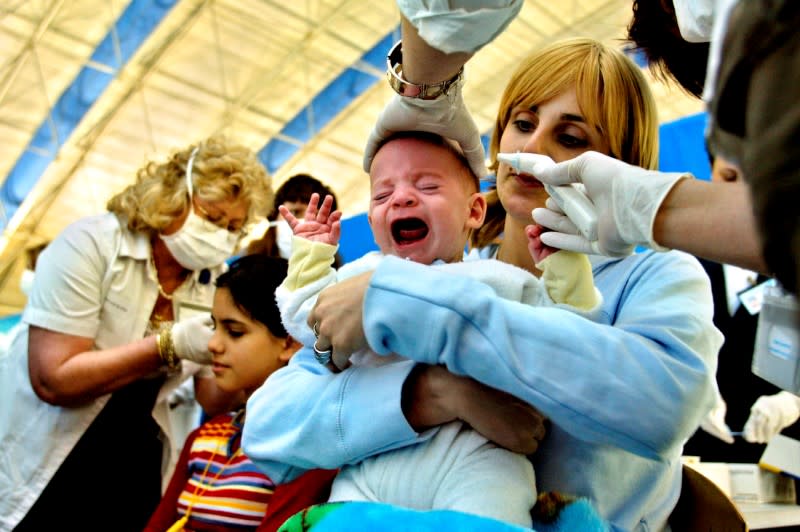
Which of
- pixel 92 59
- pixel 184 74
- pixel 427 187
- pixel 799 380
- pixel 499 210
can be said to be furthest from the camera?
pixel 184 74

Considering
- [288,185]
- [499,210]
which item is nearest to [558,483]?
[499,210]

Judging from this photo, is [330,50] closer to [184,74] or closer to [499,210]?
[184,74]

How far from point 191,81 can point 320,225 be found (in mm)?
12703

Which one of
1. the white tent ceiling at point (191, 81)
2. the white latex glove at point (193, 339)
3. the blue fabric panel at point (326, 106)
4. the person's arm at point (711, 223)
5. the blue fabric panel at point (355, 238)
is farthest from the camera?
the blue fabric panel at point (326, 106)

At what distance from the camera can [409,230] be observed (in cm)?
151

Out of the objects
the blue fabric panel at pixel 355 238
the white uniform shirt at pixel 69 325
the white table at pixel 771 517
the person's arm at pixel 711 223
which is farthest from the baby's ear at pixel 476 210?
the blue fabric panel at pixel 355 238

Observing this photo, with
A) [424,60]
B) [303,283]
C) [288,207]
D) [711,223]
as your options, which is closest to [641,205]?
[711,223]

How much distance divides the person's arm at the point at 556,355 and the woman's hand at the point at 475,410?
0.10 m

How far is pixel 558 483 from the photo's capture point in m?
1.14

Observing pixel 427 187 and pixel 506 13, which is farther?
pixel 427 187

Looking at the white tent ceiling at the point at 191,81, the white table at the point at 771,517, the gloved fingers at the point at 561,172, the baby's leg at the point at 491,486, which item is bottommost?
the white table at the point at 771,517

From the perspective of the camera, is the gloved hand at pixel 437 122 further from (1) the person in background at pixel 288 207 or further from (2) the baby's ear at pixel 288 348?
(1) the person in background at pixel 288 207

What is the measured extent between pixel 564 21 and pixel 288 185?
10.9 metres

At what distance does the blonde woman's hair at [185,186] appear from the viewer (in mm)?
2635
